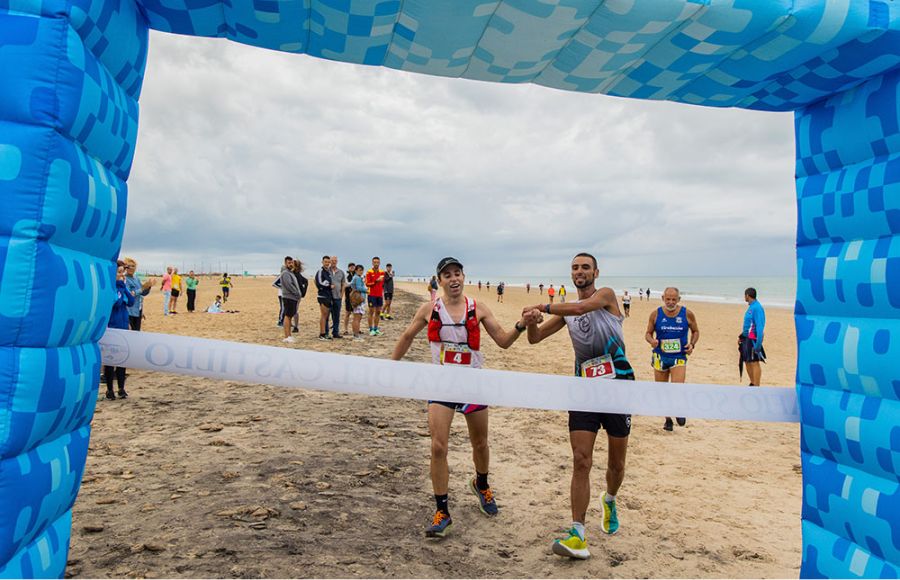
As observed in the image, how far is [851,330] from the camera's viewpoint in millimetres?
3162

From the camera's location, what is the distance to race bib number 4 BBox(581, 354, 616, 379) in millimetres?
3939

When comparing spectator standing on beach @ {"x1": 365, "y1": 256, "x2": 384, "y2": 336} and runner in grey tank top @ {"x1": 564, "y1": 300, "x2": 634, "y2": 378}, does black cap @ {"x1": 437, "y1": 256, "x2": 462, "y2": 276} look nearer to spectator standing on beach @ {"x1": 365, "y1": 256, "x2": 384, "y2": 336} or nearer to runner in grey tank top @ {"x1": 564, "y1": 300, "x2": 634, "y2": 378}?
runner in grey tank top @ {"x1": 564, "y1": 300, "x2": 634, "y2": 378}

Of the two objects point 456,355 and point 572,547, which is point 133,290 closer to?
point 456,355

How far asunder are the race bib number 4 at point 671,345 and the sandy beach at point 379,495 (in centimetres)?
118

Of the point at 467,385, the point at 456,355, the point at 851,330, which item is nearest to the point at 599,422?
the point at 467,385

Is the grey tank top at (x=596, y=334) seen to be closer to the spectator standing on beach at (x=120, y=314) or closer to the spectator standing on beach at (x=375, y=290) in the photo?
the spectator standing on beach at (x=120, y=314)

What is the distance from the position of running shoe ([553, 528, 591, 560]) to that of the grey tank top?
4.23ft

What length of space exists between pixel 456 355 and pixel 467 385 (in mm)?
593

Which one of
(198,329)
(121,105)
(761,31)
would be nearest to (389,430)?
(121,105)

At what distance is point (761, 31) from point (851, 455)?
102 inches

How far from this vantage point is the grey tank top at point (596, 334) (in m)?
4.03

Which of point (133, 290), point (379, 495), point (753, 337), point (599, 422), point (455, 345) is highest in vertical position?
point (133, 290)

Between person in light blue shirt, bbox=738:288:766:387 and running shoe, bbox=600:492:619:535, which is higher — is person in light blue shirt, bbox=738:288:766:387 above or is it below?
above

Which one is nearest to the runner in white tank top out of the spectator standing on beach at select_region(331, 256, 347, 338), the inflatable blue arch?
the inflatable blue arch
